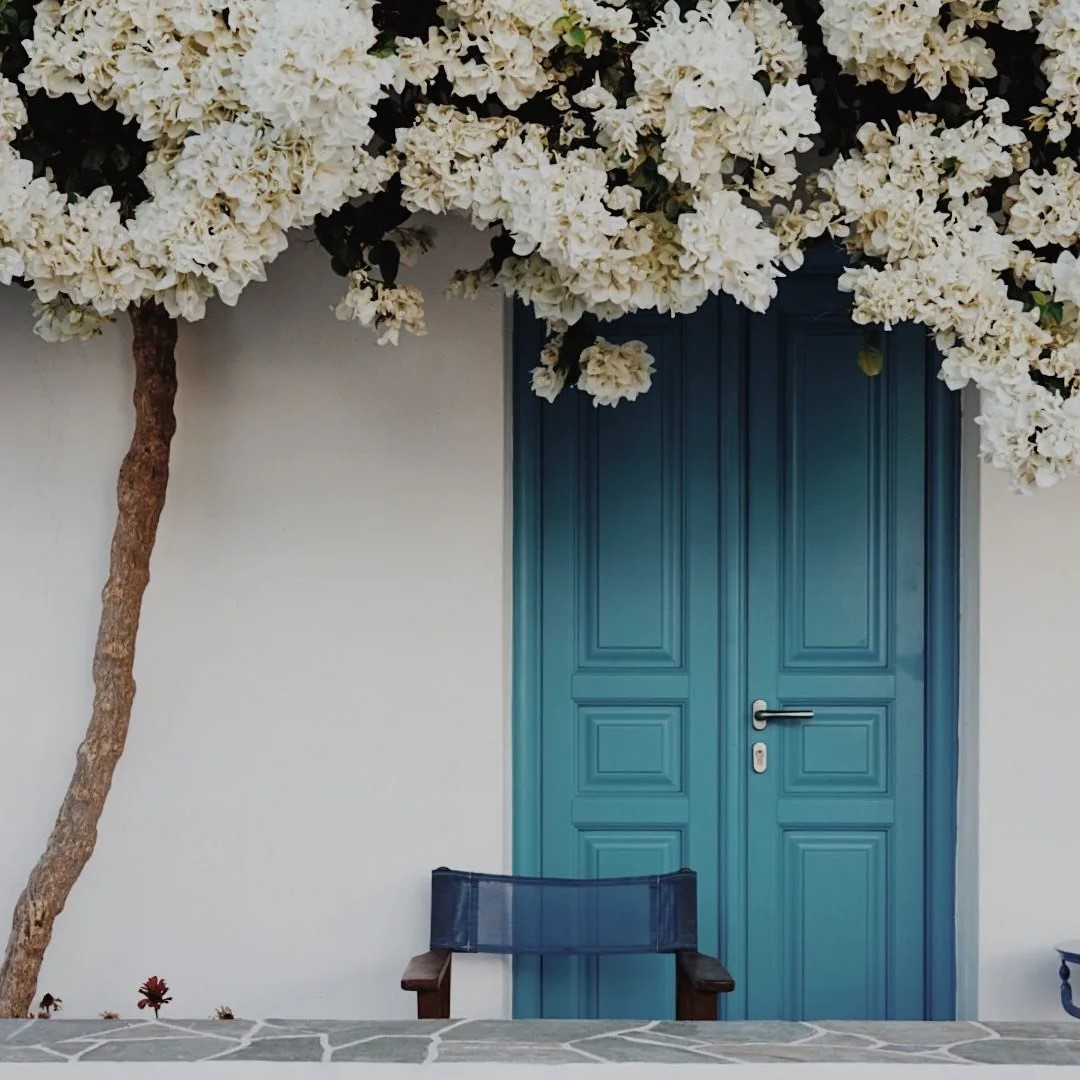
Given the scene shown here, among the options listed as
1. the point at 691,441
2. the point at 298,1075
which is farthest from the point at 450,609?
the point at 298,1075

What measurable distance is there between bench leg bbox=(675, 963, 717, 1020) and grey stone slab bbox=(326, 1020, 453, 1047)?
628mm

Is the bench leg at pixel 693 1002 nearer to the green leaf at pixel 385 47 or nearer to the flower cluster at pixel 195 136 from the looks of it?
the flower cluster at pixel 195 136

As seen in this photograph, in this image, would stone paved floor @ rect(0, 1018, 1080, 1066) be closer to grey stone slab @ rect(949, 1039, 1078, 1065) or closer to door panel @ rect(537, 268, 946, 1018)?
grey stone slab @ rect(949, 1039, 1078, 1065)

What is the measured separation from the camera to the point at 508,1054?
2258mm

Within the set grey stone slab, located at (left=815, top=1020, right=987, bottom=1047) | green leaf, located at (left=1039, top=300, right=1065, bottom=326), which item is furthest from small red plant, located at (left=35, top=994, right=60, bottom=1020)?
green leaf, located at (left=1039, top=300, right=1065, bottom=326)

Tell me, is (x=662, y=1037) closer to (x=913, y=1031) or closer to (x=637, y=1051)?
(x=637, y=1051)

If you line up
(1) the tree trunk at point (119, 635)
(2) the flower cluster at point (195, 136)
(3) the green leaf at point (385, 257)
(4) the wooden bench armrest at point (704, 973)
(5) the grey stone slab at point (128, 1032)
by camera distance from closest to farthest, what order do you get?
(2) the flower cluster at point (195, 136), (5) the grey stone slab at point (128, 1032), (3) the green leaf at point (385, 257), (4) the wooden bench armrest at point (704, 973), (1) the tree trunk at point (119, 635)

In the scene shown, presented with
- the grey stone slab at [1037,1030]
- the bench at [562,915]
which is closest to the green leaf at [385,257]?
the bench at [562,915]

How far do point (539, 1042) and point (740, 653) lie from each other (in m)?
1.31

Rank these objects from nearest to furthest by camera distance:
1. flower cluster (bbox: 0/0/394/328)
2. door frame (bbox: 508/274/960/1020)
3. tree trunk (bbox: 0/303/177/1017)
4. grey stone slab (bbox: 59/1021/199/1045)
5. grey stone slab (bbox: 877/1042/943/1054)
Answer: flower cluster (bbox: 0/0/394/328) < grey stone slab (bbox: 877/1042/943/1054) < grey stone slab (bbox: 59/1021/199/1045) < tree trunk (bbox: 0/303/177/1017) < door frame (bbox: 508/274/960/1020)

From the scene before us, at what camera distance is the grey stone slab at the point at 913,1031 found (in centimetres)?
235

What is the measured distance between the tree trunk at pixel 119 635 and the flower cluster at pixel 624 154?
510mm

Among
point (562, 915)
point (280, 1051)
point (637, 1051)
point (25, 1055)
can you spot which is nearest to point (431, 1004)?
point (562, 915)

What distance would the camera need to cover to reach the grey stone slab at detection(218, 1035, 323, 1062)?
225 cm
